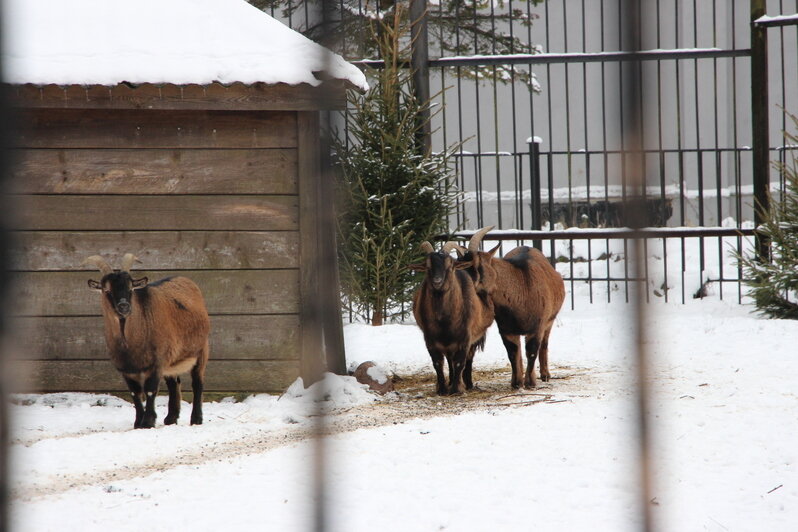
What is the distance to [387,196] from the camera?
9.42 meters

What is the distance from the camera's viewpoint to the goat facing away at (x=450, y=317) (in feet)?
22.9

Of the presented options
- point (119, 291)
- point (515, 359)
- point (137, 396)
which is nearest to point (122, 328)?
point (119, 291)

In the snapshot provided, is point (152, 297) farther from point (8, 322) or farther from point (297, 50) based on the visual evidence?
point (8, 322)

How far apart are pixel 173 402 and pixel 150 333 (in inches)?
24.1

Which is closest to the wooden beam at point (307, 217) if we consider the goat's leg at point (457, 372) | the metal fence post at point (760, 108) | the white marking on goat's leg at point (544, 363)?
the goat's leg at point (457, 372)

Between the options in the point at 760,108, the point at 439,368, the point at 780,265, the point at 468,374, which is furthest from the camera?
the point at 760,108

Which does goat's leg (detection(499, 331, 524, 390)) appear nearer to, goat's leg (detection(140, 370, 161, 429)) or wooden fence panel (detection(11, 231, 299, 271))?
wooden fence panel (detection(11, 231, 299, 271))

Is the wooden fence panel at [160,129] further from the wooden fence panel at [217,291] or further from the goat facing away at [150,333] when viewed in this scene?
the goat facing away at [150,333]

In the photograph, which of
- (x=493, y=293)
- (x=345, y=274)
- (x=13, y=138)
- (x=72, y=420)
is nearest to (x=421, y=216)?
(x=345, y=274)

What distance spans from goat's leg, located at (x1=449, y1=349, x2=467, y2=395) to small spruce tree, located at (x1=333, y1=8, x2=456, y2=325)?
8.47 feet

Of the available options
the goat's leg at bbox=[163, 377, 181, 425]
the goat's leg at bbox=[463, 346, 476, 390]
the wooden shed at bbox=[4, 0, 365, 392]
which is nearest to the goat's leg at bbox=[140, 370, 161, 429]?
the goat's leg at bbox=[163, 377, 181, 425]

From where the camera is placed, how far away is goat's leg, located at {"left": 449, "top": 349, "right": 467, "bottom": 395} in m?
7.00

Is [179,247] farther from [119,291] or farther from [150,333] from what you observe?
[119,291]

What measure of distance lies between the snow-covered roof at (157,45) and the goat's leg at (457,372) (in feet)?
7.22
